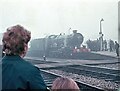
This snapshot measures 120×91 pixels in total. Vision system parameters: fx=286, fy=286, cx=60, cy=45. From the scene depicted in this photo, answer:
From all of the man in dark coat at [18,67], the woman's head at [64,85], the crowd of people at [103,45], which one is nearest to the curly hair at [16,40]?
the man in dark coat at [18,67]

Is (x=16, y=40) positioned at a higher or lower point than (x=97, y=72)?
higher

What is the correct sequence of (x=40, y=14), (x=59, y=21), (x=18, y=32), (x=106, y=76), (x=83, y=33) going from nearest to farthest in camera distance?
(x=18, y=32) < (x=106, y=76) < (x=40, y=14) < (x=59, y=21) < (x=83, y=33)

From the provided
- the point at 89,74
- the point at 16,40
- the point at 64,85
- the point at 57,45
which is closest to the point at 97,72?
the point at 89,74

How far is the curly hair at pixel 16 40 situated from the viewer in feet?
6.80

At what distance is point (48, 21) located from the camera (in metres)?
11.2

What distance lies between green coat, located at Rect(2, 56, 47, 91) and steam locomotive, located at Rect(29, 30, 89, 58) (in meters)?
14.5

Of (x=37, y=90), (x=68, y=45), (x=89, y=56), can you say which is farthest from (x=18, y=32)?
(x=68, y=45)

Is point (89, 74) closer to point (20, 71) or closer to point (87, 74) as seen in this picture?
point (87, 74)

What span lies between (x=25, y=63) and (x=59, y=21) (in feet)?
38.1

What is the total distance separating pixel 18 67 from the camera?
1.98m

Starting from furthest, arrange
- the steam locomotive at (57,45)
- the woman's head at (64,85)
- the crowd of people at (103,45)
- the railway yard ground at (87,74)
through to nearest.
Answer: the crowd of people at (103,45), the steam locomotive at (57,45), the railway yard ground at (87,74), the woman's head at (64,85)

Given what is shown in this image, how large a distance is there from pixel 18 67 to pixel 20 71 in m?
0.04

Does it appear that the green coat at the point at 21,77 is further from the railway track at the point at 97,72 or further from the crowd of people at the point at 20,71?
the railway track at the point at 97,72

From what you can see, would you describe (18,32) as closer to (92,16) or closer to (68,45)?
(92,16)
